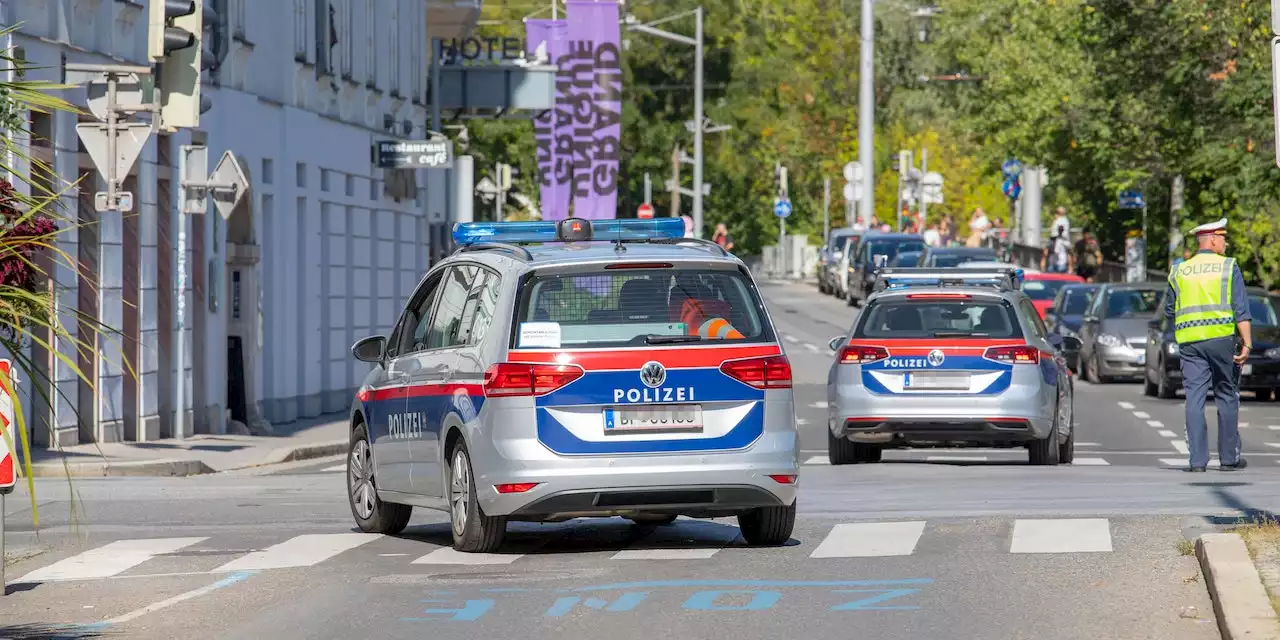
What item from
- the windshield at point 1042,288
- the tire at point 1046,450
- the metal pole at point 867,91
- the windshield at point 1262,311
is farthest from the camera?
the metal pole at point 867,91

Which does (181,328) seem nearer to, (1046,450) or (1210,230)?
(1046,450)

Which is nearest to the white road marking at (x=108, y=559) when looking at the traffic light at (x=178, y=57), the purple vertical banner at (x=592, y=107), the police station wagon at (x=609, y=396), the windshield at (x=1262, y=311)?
the police station wagon at (x=609, y=396)

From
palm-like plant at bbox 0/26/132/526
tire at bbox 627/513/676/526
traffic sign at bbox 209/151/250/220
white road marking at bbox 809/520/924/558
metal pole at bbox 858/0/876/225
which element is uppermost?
metal pole at bbox 858/0/876/225

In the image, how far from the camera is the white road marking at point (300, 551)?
486 inches

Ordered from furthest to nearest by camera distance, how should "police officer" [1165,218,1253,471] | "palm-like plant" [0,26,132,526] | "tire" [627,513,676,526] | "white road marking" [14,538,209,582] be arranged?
1. "police officer" [1165,218,1253,471]
2. "tire" [627,513,676,526]
3. "white road marking" [14,538,209,582]
4. "palm-like plant" [0,26,132,526]

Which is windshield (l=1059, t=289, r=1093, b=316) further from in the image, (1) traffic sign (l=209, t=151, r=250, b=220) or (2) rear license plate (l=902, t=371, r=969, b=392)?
(2) rear license plate (l=902, t=371, r=969, b=392)

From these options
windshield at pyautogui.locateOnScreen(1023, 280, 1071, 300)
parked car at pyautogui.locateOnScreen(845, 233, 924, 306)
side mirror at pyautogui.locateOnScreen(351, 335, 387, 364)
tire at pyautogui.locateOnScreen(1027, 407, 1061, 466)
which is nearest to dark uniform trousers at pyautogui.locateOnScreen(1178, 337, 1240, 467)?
tire at pyautogui.locateOnScreen(1027, 407, 1061, 466)

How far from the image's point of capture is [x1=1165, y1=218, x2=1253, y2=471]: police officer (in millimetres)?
18359

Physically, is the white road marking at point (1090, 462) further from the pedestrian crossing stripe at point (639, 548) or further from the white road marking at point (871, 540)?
the white road marking at point (871, 540)

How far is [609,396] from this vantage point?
40.5 feet

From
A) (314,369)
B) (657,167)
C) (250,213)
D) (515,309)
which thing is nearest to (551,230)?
(515,309)

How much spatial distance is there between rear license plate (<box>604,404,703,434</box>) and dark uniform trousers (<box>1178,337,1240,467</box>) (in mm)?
6864

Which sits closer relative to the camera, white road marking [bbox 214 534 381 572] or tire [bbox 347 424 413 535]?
white road marking [bbox 214 534 381 572]

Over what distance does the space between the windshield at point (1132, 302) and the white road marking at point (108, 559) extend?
27.1 m
